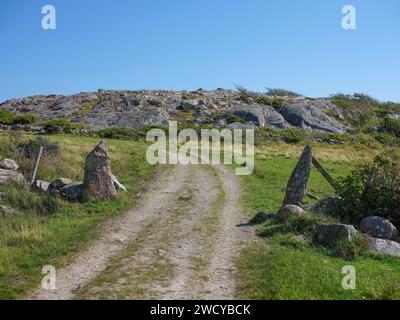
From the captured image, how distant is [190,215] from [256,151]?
27138 millimetres

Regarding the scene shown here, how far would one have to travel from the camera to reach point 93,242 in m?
13.2

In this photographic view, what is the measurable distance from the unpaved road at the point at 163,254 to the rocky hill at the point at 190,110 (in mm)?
42099

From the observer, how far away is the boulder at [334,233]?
1270 cm

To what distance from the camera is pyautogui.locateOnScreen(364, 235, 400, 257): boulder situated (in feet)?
41.2

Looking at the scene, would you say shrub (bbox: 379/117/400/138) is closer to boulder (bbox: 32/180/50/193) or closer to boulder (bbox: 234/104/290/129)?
boulder (bbox: 234/104/290/129)

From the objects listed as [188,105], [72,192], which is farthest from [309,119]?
[72,192]

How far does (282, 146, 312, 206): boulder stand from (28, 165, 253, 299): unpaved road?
7.05 feet

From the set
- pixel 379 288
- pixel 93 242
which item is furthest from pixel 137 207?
pixel 379 288

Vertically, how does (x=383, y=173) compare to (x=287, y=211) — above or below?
above

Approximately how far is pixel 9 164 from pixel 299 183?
48.4 ft

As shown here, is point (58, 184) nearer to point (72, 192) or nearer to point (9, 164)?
point (72, 192)

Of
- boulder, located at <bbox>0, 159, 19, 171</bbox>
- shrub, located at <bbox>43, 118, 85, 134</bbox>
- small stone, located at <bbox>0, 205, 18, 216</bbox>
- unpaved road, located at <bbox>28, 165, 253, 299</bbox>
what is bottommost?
unpaved road, located at <bbox>28, 165, 253, 299</bbox>

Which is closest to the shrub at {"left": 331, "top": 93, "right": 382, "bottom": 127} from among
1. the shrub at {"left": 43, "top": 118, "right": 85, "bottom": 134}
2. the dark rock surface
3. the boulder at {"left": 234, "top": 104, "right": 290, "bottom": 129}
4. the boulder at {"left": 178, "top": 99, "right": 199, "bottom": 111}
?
the dark rock surface
